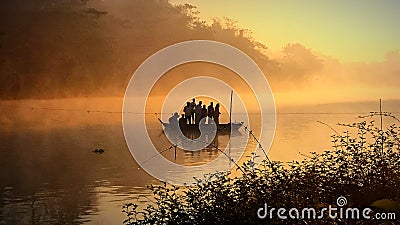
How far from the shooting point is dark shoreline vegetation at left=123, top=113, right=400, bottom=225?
3.05 m

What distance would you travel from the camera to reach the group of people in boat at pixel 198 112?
47.2 ft

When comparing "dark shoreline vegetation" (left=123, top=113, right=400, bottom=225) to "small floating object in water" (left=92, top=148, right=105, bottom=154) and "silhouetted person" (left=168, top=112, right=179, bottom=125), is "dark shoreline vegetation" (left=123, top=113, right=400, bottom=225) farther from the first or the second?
"silhouetted person" (left=168, top=112, right=179, bottom=125)

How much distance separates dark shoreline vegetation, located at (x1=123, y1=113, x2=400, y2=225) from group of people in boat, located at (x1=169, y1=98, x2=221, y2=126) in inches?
409

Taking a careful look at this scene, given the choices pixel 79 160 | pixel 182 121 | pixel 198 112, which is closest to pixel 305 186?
pixel 79 160

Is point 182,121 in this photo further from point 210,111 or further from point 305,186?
point 305,186

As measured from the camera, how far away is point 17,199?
6.44 meters

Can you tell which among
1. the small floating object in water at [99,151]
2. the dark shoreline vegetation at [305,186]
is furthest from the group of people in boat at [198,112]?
the dark shoreline vegetation at [305,186]

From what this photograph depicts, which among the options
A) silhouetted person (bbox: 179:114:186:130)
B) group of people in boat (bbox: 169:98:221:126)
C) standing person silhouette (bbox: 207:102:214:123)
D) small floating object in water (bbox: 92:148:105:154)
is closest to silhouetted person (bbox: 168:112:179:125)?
group of people in boat (bbox: 169:98:221:126)

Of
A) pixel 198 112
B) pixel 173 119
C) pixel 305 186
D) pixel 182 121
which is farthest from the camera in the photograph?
pixel 173 119

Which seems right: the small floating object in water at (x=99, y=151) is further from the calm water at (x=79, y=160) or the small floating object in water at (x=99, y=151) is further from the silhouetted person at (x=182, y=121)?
the silhouetted person at (x=182, y=121)

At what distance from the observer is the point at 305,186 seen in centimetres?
315

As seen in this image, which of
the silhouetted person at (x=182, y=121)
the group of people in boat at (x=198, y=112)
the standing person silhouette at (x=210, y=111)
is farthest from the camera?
the silhouetted person at (x=182, y=121)

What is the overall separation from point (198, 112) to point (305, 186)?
11684 millimetres

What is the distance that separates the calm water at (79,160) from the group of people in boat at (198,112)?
24.3 inches
